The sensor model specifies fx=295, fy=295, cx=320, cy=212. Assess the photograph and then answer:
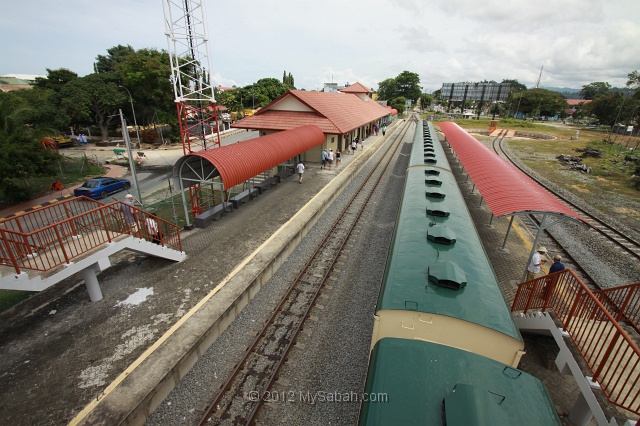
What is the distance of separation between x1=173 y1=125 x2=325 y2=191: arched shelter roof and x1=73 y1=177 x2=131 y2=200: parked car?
10778 mm

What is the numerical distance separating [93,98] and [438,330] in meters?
45.4

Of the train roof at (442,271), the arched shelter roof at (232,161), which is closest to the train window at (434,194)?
the train roof at (442,271)

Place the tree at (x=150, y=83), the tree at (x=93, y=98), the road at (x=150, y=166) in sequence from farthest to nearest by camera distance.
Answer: the tree at (x=150, y=83), the tree at (x=93, y=98), the road at (x=150, y=166)

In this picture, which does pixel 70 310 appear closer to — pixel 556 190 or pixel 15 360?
pixel 15 360

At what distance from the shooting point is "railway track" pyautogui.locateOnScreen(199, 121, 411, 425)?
6611 millimetres

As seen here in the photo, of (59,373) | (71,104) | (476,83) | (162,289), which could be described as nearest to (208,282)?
(162,289)

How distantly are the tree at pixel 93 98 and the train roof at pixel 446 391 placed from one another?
4096 cm

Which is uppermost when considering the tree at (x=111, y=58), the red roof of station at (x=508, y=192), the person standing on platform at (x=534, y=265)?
the tree at (x=111, y=58)

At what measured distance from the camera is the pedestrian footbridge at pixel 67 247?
698 cm

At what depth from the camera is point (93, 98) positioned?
118 ft

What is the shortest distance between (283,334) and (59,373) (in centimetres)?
527

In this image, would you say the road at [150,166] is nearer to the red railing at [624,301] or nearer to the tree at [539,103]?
the red railing at [624,301]

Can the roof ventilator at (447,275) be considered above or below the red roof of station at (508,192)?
below

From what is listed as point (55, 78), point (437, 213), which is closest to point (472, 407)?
point (437, 213)
